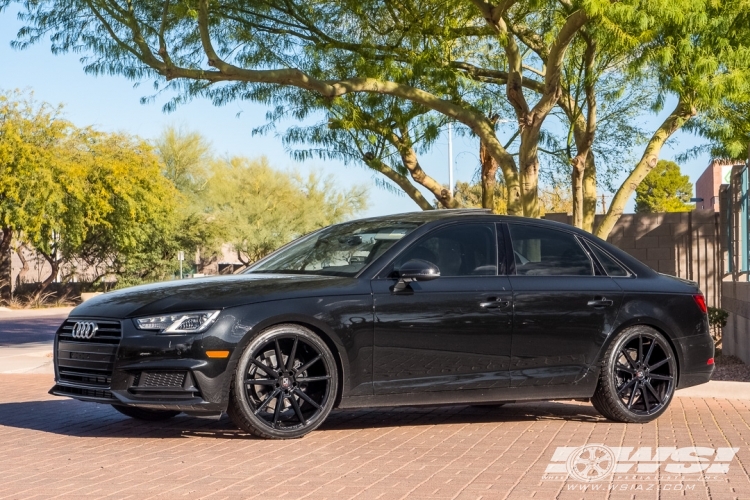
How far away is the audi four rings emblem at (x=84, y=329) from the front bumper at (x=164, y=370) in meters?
0.17

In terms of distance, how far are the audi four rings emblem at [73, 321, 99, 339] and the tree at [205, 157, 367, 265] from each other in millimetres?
53945

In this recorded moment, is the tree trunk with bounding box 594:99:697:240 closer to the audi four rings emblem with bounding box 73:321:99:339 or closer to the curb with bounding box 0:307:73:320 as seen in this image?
the audi four rings emblem with bounding box 73:321:99:339

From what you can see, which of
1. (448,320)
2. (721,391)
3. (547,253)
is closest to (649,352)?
(547,253)

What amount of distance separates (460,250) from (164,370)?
2.47m

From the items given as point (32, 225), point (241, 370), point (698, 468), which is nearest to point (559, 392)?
point (698, 468)

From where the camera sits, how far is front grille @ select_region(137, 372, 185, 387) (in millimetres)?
7363

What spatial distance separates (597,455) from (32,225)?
128ft

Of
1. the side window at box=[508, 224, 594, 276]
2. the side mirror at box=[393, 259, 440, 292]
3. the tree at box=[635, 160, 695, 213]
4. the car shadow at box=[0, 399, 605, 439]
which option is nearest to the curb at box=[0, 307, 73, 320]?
the car shadow at box=[0, 399, 605, 439]

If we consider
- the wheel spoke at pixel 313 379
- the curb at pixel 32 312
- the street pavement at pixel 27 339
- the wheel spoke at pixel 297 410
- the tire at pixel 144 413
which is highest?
the wheel spoke at pixel 313 379

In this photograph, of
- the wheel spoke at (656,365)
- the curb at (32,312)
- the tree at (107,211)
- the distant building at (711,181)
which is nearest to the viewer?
the wheel spoke at (656,365)

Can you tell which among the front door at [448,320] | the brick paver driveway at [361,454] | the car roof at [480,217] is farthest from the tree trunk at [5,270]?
the front door at [448,320]

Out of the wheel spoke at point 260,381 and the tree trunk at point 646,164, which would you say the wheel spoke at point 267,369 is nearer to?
the wheel spoke at point 260,381

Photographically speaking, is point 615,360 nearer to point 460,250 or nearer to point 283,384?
point 460,250

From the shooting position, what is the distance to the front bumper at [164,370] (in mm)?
7316
